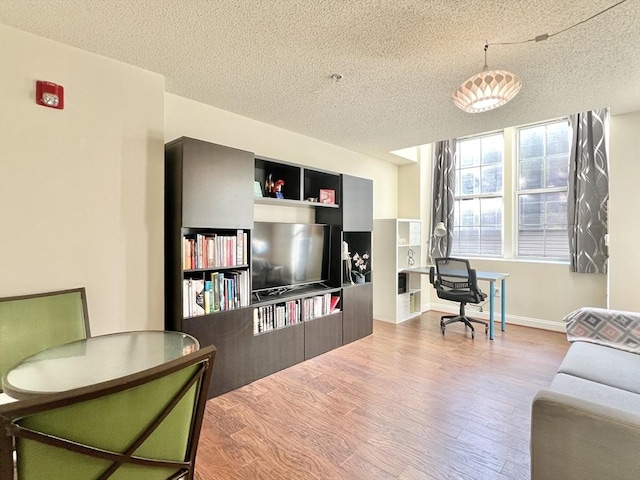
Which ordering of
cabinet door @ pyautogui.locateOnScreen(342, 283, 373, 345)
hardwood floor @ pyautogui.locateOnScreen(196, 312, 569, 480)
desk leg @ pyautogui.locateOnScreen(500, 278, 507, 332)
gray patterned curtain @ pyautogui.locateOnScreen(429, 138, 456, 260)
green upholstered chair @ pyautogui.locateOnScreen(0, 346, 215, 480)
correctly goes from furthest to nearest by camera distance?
gray patterned curtain @ pyautogui.locateOnScreen(429, 138, 456, 260) → desk leg @ pyautogui.locateOnScreen(500, 278, 507, 332) → cabinet door @ pyautogui.locateOnScreen(342, 283, 373, 345) → hardwood floor @ pyautogui.locateOnScreen(196, 312, 569, 480) → green upholstered chair @ pyautogui.locateOnScreen(0, 346, 215, 480)

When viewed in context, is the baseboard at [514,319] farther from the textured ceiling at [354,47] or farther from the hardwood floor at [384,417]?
the textured ceiling at [354,47]

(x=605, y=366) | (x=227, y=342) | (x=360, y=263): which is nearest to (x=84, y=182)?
(x=227, y=342)

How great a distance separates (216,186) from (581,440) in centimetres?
252

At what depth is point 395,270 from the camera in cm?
459

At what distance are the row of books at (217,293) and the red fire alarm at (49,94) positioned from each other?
1374mm

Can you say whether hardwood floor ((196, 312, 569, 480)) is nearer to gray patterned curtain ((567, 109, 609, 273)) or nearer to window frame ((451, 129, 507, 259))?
gray patterned curtain ((567, 109, 609, 273))

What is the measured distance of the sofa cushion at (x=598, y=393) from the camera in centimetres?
156

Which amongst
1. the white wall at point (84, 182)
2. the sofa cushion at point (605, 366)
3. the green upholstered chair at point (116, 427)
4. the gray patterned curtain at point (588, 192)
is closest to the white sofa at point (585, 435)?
the sofa cushion at point (605, 366)

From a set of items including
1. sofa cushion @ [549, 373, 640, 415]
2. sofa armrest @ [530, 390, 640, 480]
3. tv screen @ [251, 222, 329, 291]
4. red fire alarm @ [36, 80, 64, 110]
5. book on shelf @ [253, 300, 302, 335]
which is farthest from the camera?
tv screen @ [251, 222, 329, 291]

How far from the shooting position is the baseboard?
415 centimetres

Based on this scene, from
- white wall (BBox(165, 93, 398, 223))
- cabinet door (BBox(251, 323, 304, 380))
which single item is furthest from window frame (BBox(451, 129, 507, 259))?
cabinet door (BBox(251, 323, 304, 380))

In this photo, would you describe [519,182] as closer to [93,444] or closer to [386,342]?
[386,342]

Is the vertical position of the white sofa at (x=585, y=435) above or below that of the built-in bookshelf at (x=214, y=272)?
below

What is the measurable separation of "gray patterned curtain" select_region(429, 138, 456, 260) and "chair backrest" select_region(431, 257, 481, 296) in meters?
0.98
